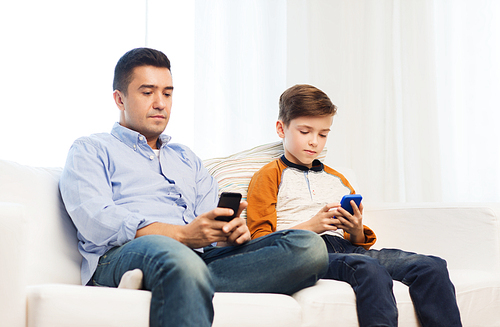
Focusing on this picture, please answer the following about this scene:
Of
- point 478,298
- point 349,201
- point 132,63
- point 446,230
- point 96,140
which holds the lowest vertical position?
point 478,298

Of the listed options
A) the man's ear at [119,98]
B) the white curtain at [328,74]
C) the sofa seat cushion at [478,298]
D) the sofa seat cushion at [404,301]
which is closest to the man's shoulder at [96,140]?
the man's ear at [119,98]

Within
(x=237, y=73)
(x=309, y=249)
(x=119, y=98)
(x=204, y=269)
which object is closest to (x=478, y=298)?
(x=309, y=249)

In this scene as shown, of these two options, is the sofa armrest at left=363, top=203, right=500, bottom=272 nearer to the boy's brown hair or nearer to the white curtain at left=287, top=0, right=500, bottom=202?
the boy's brown hair

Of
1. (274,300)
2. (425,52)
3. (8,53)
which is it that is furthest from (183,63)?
(274,300)

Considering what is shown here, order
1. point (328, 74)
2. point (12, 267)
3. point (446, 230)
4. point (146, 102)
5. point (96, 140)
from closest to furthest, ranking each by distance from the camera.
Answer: point (12, 267) → point (96, 140) → point (146, 102) → point (446, 230) → point (328, 74)

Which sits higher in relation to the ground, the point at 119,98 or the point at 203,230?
the point at 119,98

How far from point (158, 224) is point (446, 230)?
0.99 meters

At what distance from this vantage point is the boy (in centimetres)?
114

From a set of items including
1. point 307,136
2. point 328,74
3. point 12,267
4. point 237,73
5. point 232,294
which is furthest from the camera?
point 328,74

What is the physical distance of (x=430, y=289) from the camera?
117 centimetres

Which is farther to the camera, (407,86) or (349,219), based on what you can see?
(407,86)

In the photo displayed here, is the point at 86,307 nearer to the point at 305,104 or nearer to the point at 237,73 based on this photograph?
the point at 305,104

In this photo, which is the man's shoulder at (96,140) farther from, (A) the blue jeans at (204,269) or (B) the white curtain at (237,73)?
(B) the white curtain at (237,73)

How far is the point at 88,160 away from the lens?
126cm
